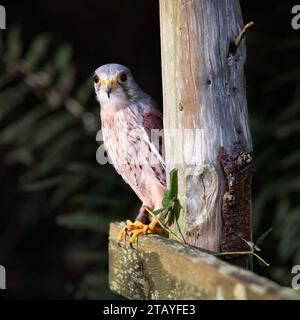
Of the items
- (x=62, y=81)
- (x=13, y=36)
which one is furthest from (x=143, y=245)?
(x=13, y=36)

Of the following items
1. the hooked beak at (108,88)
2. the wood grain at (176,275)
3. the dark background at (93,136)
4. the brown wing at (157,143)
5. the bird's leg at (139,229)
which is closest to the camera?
the wood grain at (176,275)

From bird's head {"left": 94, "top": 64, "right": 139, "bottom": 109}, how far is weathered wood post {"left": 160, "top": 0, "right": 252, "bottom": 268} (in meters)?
0.64

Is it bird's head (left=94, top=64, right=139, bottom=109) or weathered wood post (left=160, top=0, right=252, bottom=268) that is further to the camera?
bird's head (left=94, top=64, right=139, bottom=109)

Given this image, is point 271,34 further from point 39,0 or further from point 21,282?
point 21,282

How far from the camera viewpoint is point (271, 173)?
4812 mm

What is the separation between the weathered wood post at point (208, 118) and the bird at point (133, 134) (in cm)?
51

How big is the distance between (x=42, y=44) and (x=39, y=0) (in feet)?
4.52

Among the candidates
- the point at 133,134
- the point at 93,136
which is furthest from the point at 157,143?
the point at 93,136

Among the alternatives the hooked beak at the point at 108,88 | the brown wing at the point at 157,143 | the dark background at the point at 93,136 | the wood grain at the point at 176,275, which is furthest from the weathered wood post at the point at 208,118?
the dark background at the point at 93,136

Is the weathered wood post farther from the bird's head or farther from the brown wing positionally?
the bird's head

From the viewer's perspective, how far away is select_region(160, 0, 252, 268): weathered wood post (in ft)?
8.08

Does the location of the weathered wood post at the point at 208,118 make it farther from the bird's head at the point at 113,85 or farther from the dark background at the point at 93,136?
the dark background at the point at 93,136

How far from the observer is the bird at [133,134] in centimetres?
310

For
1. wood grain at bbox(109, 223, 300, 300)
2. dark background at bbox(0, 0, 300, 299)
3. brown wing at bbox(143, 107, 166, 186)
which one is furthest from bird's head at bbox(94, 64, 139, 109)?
dark background at bbox(0, 0, 300, 299)
